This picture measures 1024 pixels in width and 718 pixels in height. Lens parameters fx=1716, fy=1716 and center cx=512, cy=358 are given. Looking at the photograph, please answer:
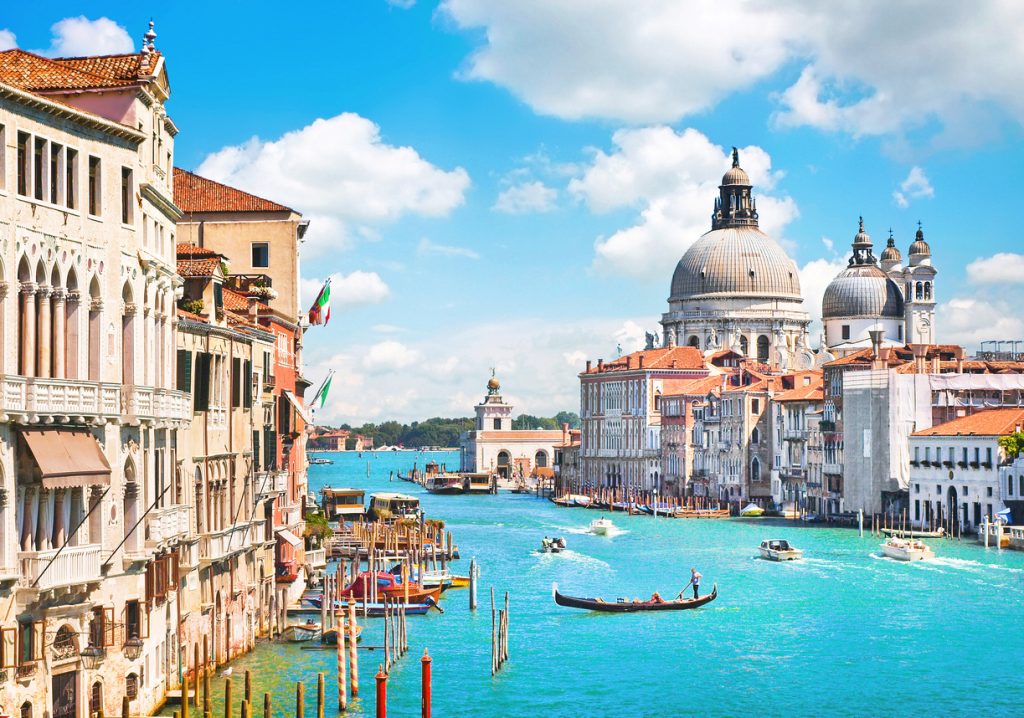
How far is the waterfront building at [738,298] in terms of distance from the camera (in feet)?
316

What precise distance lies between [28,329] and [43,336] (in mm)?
268

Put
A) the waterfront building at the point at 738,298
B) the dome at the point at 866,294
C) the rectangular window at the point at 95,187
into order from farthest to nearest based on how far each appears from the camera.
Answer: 1. the waterfront building at the point at 738,298
2. the dome at the point at 866,294
3. the rectangular window at the point at 95,187

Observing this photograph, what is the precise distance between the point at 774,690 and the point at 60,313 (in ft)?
45.2

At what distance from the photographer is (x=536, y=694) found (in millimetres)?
24156

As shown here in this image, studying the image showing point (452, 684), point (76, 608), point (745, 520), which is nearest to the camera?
point (76, 608)

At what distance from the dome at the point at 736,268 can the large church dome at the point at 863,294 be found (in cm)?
499

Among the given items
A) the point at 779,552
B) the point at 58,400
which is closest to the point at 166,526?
the point at 58,400

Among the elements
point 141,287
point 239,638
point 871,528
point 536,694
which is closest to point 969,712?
point 536,694

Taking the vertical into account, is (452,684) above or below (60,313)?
below

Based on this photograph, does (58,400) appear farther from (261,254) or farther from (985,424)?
(985,424)

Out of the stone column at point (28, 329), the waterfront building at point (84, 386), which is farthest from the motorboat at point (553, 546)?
the stone column at point (28, 329)

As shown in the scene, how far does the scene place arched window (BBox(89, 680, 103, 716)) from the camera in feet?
49.8

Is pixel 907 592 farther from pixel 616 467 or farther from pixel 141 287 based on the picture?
pixel 616 467

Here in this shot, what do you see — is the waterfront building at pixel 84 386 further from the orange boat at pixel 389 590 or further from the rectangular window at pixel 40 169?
the orange boat at pixel 389 590
